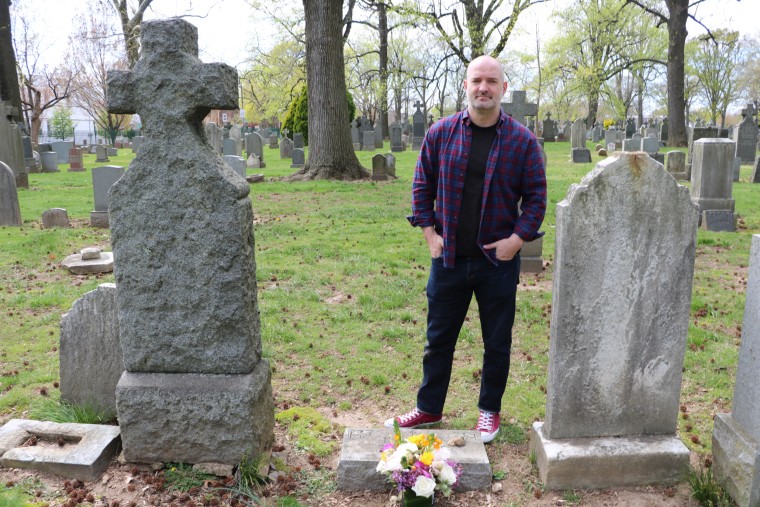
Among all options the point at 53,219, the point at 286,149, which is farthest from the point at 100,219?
the point at 286,149

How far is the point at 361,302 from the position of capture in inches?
256

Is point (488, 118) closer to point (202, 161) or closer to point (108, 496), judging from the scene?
point (202, 161)

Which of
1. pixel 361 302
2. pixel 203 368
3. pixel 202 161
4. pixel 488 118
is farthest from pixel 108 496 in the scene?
pixel 361 302

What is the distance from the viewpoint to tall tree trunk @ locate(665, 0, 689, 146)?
81.5ft

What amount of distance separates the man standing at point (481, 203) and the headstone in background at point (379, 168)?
1268 centimetres

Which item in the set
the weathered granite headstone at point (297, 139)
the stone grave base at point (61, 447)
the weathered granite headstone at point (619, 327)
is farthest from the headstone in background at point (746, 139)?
the stone grave base at point (61, 447)

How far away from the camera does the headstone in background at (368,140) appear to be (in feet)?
98.9

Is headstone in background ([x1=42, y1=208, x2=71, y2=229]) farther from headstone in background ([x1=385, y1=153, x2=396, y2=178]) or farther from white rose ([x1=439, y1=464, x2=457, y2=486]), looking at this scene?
white rose ([x1=439, y1=464, x2=457, y2=486])

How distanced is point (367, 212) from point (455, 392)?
293 inches

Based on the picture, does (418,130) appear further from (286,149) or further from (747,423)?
(747,423)

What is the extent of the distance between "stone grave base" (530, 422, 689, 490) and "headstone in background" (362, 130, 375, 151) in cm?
2781

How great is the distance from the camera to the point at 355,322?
593 cm

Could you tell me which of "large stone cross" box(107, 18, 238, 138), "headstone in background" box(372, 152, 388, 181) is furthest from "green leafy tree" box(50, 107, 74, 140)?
"large stone cross" box(107, 18, 238, 138)

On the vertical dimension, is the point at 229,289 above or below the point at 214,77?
below
